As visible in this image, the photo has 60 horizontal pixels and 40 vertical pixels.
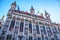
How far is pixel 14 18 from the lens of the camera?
74.6 ft

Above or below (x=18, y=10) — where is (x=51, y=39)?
below

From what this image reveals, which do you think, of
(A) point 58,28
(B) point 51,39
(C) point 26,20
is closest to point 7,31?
(C) point 26,20

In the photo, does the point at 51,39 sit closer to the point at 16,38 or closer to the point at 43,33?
the point at 43,33

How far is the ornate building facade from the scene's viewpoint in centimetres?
2011

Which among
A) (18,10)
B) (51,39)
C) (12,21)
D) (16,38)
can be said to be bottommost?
(51,39)

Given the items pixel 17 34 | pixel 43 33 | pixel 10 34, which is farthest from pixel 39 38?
pixel 10 34

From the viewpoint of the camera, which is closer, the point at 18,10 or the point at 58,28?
the point at 18,10

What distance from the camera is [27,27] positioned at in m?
22.8

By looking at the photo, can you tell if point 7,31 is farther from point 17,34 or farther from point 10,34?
point 17,34

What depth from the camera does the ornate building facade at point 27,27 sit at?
66.0ft

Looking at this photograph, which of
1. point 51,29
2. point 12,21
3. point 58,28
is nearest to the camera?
point 12,21

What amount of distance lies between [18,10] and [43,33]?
10576 millimetres

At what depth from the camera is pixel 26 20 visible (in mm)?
24188

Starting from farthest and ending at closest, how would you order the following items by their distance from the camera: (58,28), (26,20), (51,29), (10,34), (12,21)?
(58,28), (51,29), (26,20), (12,21), (10,34)
